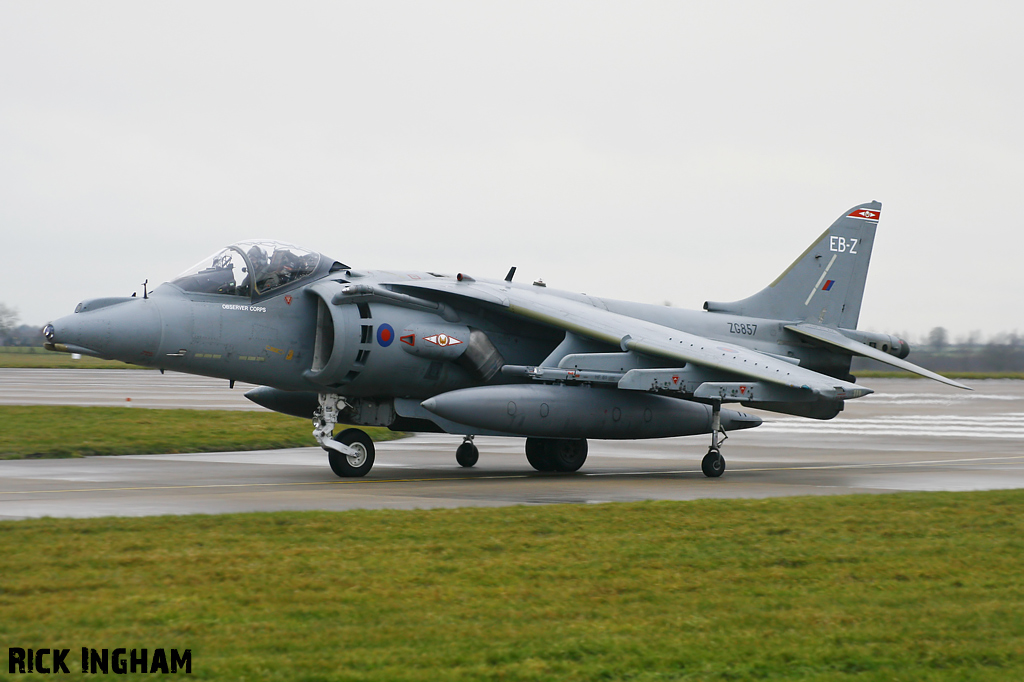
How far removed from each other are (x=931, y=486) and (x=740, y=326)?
19.0 feet

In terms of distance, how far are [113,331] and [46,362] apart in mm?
58242

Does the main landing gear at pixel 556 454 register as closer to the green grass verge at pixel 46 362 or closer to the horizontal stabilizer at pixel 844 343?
the horizontal stabilizer at pixel 844 343

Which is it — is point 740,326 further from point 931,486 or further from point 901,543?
point 901,543

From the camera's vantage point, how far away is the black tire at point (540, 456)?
1719 centimetres

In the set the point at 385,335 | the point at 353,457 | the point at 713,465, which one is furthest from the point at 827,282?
the point at 353,457

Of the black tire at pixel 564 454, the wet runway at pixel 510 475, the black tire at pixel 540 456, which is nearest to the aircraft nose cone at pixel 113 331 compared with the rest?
the wet runway at pixel 510 475

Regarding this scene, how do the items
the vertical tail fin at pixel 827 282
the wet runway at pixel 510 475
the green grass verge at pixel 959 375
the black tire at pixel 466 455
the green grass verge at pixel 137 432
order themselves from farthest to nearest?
the green grass verge at pixel 959 375 → the vertical tail fin at pixel 827 282 → the green grass verge at pixel 137 432 → the black tire at pixel 466 455 → the wet runway at pixel 510 475

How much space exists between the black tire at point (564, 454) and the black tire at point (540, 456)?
5cm

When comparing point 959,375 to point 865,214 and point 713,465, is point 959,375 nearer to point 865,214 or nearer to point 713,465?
point 865,214

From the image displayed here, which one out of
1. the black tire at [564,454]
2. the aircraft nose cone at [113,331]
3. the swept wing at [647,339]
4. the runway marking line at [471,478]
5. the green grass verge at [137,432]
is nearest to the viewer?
the runway marking line at [471,478]

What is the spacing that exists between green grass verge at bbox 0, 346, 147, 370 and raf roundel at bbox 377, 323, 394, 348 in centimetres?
4348

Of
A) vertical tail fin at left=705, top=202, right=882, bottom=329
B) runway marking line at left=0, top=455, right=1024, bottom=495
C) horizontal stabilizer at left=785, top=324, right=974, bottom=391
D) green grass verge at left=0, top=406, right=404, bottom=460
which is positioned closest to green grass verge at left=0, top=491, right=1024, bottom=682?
runway marking line at left=0, top=455, right=1024, bottom=495

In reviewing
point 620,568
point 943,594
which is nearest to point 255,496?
point 620,568

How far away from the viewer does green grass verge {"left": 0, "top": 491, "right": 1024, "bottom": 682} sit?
543 centimetres
